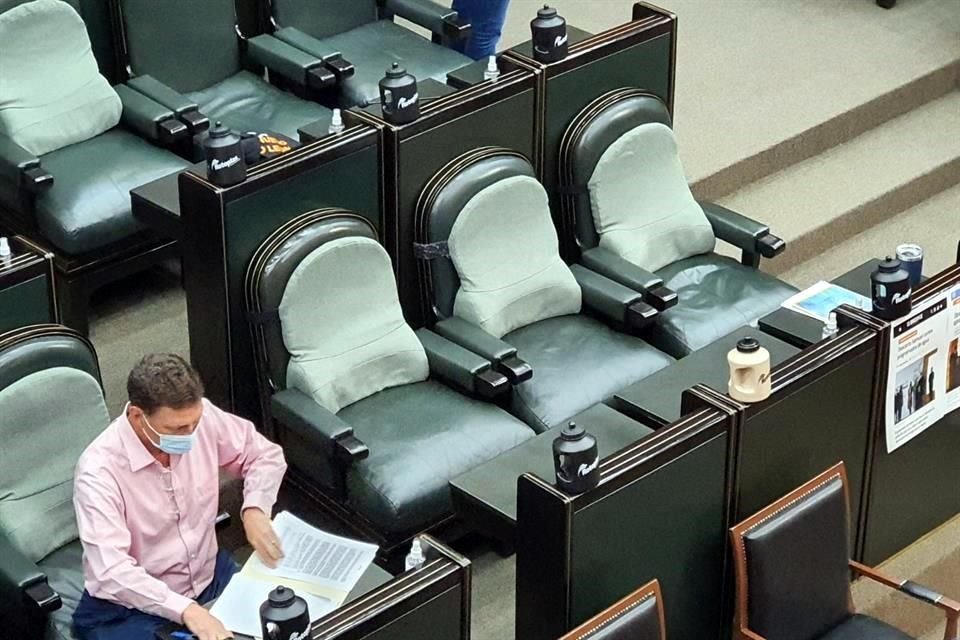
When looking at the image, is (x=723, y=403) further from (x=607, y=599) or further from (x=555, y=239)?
(x=555, y=239)

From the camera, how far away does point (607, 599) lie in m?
4.02

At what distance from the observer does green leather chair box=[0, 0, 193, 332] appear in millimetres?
5188

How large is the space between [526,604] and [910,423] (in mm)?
1217

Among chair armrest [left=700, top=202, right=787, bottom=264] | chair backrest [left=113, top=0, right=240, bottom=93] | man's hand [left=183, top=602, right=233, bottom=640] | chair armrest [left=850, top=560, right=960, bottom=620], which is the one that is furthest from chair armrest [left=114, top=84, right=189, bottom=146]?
chair armrest [left=850, top=560, right=960, bottom=620]

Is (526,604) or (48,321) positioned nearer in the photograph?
(526,604)

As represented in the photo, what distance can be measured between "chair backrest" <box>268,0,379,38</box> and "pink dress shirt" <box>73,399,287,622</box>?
93.7 inches

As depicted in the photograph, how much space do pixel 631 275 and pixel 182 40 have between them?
1672mm

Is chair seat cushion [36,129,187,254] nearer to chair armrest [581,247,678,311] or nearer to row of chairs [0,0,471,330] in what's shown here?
row of chairs [0,0,471,330]

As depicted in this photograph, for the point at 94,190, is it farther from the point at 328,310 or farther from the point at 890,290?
Result: the point at 890,290

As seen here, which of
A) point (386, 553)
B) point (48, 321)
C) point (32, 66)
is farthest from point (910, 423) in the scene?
point (32, 66)

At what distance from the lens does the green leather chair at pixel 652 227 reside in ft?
17.4

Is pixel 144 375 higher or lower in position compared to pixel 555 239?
higher

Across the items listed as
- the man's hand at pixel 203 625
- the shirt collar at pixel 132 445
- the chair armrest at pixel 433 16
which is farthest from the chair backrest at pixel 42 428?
the chair armrest at pixel 433 16

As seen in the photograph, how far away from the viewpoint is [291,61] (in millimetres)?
5922
